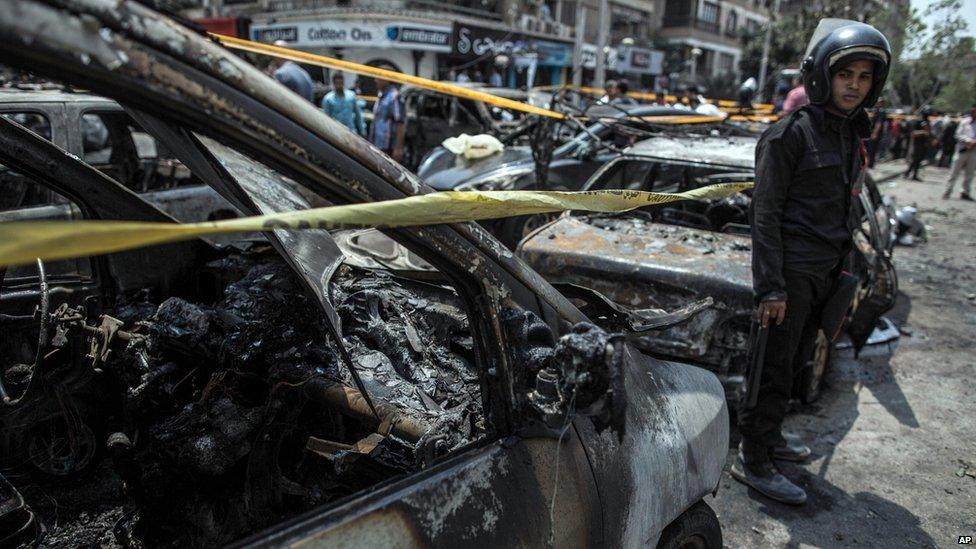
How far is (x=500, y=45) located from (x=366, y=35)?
5632 millimetres

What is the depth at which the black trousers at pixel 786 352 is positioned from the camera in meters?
2.89

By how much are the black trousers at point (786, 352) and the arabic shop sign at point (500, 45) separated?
777 inches

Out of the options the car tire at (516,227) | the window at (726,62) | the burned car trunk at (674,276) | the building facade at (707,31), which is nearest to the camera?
the burned car trunk at (674,276)

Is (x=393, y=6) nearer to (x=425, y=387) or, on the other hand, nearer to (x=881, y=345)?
(x=881, y=345)

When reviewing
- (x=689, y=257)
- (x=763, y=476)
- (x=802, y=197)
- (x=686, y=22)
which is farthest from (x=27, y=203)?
(x=686, y=22)

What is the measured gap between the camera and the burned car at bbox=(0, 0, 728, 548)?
106cm

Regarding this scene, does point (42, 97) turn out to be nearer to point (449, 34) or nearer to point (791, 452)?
point (791, 452)

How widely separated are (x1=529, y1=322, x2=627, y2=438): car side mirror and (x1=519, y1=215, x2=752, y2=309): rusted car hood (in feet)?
7.32

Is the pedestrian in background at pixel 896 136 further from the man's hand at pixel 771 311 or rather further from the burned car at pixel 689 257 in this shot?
the man's hand at pixel 771 311

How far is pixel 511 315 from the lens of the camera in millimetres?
1430

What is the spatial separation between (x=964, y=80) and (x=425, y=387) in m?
30.3

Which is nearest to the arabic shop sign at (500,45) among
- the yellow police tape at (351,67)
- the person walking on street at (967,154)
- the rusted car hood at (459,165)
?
the person walking on street at (967,154)

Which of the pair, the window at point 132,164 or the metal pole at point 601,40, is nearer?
the window at point 132,164

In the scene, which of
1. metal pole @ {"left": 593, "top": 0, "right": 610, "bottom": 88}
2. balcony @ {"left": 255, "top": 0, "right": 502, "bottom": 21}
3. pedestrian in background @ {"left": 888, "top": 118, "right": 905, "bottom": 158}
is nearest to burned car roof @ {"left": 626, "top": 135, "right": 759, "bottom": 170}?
metal pole @ {"left": 593, "top": 0, "right": 610, "bottom": 88}
